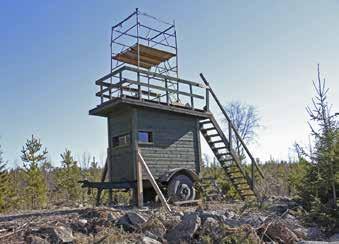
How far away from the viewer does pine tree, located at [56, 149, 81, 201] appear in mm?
30594

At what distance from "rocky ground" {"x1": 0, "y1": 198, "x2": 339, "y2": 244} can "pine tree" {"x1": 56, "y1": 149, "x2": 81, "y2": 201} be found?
2190 centimetres

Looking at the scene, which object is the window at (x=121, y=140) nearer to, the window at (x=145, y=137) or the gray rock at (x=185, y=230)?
the window at (x=145, y=137)

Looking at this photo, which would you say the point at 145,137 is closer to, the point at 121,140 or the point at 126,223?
the point at 121,140

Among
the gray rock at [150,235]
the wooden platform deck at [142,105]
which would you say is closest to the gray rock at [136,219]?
the gray rock at [150,235]

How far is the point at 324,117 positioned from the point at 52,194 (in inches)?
1104

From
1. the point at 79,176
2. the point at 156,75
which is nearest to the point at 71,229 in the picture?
the point at 156,75

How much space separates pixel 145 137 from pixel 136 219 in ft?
15.5

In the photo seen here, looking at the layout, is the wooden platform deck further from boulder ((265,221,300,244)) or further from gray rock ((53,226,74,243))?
boulder ((265,221,300,244))

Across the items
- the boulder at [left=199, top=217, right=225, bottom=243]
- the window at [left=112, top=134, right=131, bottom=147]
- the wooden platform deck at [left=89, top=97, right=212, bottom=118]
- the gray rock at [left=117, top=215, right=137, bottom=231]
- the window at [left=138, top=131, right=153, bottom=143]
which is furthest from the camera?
the window at [left=112, top=134, right=131, bottom=147]

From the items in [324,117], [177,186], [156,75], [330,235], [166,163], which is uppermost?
[156,75]

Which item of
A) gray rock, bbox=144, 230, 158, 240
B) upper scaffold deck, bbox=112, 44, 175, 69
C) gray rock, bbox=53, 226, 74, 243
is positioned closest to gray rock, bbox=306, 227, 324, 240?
gray rock, bbox=144, 230, 158, 240

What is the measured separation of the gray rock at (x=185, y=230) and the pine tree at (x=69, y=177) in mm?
22940

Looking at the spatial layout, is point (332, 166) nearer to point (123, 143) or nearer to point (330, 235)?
point (330, 235)

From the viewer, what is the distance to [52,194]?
1314 inches
